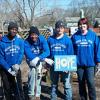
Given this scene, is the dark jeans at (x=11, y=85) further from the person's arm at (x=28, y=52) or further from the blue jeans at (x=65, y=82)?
the blue jeans at (x=65, y=82)

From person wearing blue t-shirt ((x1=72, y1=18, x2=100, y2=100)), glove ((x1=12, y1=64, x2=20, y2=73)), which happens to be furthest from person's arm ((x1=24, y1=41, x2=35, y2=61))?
person wearing blue t-shirt ((x1=72, y1=18, x2=100, y2=100))

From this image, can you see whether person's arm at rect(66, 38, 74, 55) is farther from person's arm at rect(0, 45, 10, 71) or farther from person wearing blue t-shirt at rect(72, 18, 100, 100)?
person's arm at rect(0, 45, 10, 71)

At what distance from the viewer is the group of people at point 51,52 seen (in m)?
6.77

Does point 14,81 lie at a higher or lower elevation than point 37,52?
lower

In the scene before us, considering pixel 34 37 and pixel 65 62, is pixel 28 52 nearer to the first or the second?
pixel 34 37

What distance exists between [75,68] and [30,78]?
928 millimetres

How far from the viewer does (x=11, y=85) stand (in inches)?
279

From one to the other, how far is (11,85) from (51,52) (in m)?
1.05

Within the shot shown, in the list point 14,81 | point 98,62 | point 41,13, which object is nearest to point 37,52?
point 14,81

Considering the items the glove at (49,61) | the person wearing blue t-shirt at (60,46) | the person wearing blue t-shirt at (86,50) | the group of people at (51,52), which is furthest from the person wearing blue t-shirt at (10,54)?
the person wearing blue t-shirt at (86,50)

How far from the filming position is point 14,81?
7059 mm

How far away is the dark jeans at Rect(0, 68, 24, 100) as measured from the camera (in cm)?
696

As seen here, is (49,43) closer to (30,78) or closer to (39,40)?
(39,40)

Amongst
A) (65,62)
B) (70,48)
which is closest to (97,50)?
(70,48)
